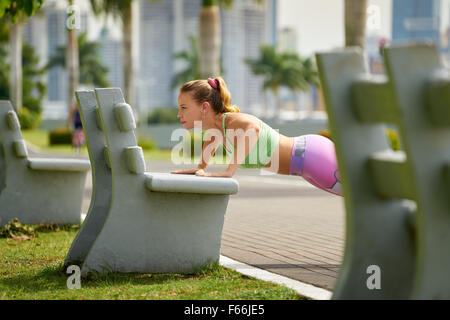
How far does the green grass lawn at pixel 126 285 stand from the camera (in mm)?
4051

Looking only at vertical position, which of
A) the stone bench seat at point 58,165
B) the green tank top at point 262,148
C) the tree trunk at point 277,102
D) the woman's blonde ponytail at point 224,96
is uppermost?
the woman's blonde ponytail at point 224,96

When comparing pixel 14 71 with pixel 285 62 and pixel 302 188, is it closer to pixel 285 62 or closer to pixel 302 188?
pixel 302 188

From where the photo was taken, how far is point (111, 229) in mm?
4672

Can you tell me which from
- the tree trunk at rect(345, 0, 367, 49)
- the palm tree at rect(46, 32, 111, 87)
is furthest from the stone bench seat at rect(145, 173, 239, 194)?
the palm tree at rect(46, 32, 111, 87)

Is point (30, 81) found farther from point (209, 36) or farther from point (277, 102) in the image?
point (209, 36)

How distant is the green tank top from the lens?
4.79m

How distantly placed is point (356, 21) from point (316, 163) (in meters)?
13.5

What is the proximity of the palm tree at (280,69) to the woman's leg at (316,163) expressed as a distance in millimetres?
93212

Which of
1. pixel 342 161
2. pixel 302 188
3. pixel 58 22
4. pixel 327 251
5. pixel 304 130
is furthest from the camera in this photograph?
A: pixel 58 22

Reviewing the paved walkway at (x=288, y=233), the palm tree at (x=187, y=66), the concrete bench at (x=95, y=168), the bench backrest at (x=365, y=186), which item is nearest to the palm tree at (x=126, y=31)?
the paved walkway at (x=288, y=233)

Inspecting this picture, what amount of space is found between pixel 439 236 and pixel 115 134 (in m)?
2.54

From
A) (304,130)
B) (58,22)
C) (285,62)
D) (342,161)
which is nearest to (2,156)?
(342,161)

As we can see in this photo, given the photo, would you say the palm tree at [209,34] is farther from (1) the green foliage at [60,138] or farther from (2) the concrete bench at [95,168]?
(2) the concrete bench at [95,168]

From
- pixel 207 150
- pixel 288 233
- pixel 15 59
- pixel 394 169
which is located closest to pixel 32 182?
pixel 288 233
